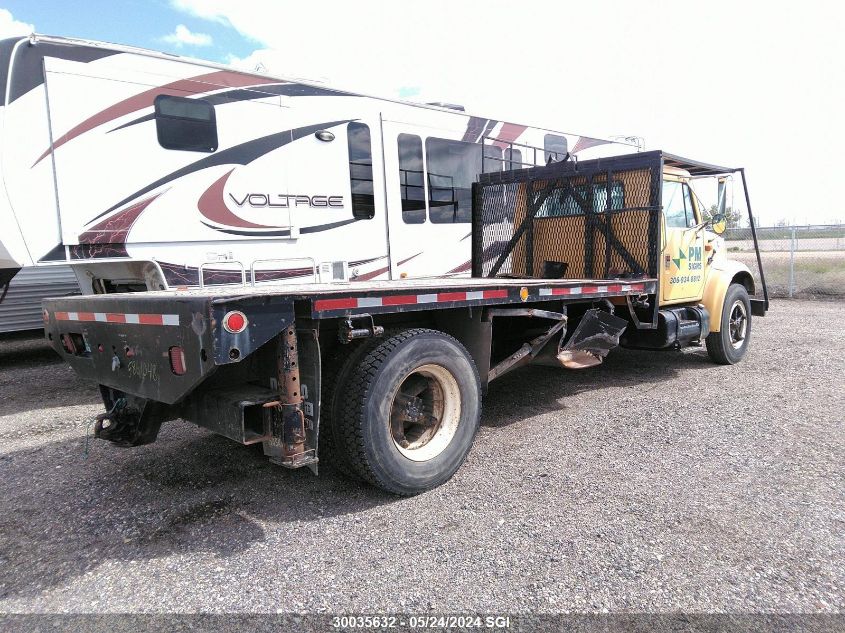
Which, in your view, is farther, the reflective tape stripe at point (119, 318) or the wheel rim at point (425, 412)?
the wheel rim at point (425, 412)

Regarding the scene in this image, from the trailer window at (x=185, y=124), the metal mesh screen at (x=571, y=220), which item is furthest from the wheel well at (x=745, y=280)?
the trailer window at (x=185, y=124)

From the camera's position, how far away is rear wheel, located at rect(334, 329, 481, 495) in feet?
10.8

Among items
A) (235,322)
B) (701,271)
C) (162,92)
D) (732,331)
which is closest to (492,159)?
(701,271)

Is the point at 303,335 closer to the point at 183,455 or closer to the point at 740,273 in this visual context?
the point at 183,455

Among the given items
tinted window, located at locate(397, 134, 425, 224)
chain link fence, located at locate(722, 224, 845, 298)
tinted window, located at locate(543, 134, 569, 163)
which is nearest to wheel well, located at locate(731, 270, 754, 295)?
tinted window, located at locate(543, 134, 569, 163)

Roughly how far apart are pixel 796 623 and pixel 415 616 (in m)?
1.54

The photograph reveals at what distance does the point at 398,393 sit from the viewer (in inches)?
144

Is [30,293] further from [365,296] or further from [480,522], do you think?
[480,522]

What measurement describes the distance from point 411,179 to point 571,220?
7.54 ft

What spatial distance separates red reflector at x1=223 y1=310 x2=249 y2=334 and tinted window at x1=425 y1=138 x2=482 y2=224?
5543 millimetres

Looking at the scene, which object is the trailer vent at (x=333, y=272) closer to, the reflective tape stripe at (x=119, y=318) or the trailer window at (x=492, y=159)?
the trailer window at (x=492, y=159)

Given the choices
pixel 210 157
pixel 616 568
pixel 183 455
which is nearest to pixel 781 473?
pixel 616 568

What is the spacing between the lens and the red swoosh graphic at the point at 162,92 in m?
5.30

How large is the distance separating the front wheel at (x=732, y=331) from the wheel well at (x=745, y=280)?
13cm
